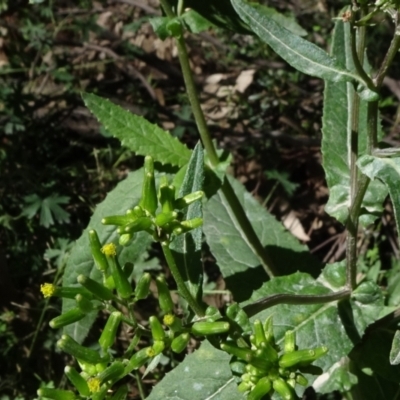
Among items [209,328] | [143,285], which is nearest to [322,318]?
[209,328]

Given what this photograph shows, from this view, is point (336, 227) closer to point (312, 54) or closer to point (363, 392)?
point (363, 392)

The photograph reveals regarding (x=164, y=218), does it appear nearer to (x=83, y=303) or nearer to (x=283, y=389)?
(x=83, y=303)

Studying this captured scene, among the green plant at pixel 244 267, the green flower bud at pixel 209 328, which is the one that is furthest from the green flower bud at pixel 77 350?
the green flower bud at pixel 209 328

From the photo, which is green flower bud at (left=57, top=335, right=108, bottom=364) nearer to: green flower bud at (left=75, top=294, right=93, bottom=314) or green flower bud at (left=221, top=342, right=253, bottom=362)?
green flower bud at (left=75, top=294, right=93, bottom=314)

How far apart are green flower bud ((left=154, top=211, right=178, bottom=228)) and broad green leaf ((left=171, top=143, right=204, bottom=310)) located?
0.29 m

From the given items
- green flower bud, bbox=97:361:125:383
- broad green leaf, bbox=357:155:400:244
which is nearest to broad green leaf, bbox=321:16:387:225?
broad green leaf, bbox=357:155:400:244

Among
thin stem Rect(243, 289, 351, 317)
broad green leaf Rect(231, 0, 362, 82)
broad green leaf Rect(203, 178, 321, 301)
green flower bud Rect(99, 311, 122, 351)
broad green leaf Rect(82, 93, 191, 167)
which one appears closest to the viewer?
green flower bud Rect(99, 311, 122, 351)

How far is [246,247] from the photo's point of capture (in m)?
2.97

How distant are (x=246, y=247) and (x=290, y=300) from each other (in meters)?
0.95

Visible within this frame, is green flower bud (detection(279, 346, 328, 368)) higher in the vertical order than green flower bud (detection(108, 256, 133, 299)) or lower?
lower

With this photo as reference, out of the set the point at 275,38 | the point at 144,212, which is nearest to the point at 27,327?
the point at 144,212

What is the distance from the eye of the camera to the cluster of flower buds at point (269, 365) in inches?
64.4

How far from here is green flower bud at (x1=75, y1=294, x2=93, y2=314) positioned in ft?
5.25

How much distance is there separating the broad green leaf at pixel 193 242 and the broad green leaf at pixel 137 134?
1.75 feet
